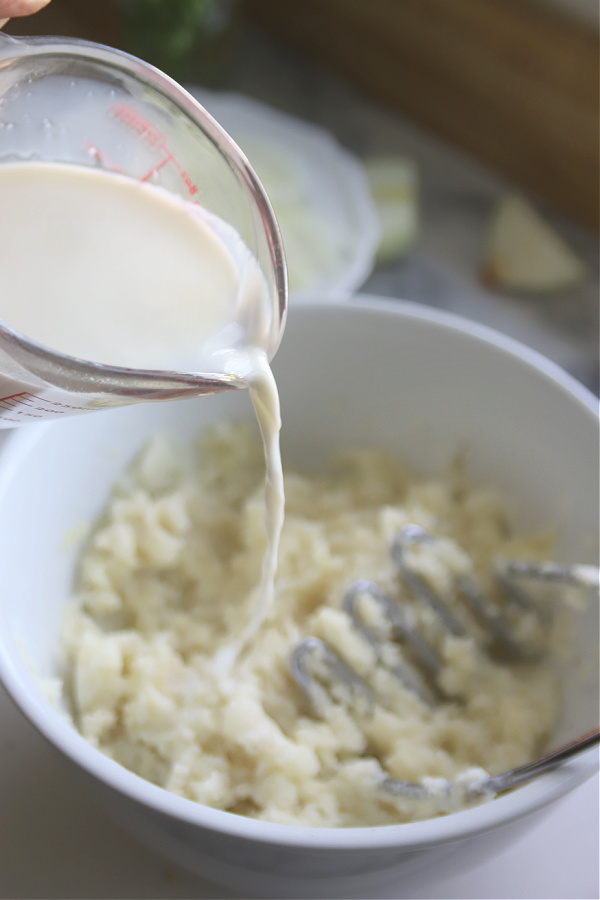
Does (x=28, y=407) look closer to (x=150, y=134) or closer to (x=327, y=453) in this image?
(x=150, y=134)

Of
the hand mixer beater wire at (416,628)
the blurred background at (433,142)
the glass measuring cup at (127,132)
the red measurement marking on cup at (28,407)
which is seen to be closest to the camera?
the red measurement marking on cup at (28,407)

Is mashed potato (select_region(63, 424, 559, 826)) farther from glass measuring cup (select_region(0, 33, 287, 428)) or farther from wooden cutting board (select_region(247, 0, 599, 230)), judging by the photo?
wooden cutting board (select_region(247, 0, 599, 230))

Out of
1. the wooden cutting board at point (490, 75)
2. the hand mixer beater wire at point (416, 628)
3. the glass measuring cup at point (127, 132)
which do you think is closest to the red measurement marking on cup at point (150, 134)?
the glass measuring cup at point (127, 132)

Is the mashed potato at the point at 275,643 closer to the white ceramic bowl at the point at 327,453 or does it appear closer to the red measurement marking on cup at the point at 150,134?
the white ceramic bowl at the point at 327,453

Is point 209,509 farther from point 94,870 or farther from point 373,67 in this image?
point 373,67

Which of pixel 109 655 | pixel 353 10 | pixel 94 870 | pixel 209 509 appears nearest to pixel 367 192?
pixel 353 10

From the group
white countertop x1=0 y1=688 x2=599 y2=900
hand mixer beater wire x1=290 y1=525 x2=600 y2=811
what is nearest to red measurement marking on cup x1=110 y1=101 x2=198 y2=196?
hand mixer beater wire x1=290 y1=525 x2=600 y2=811
